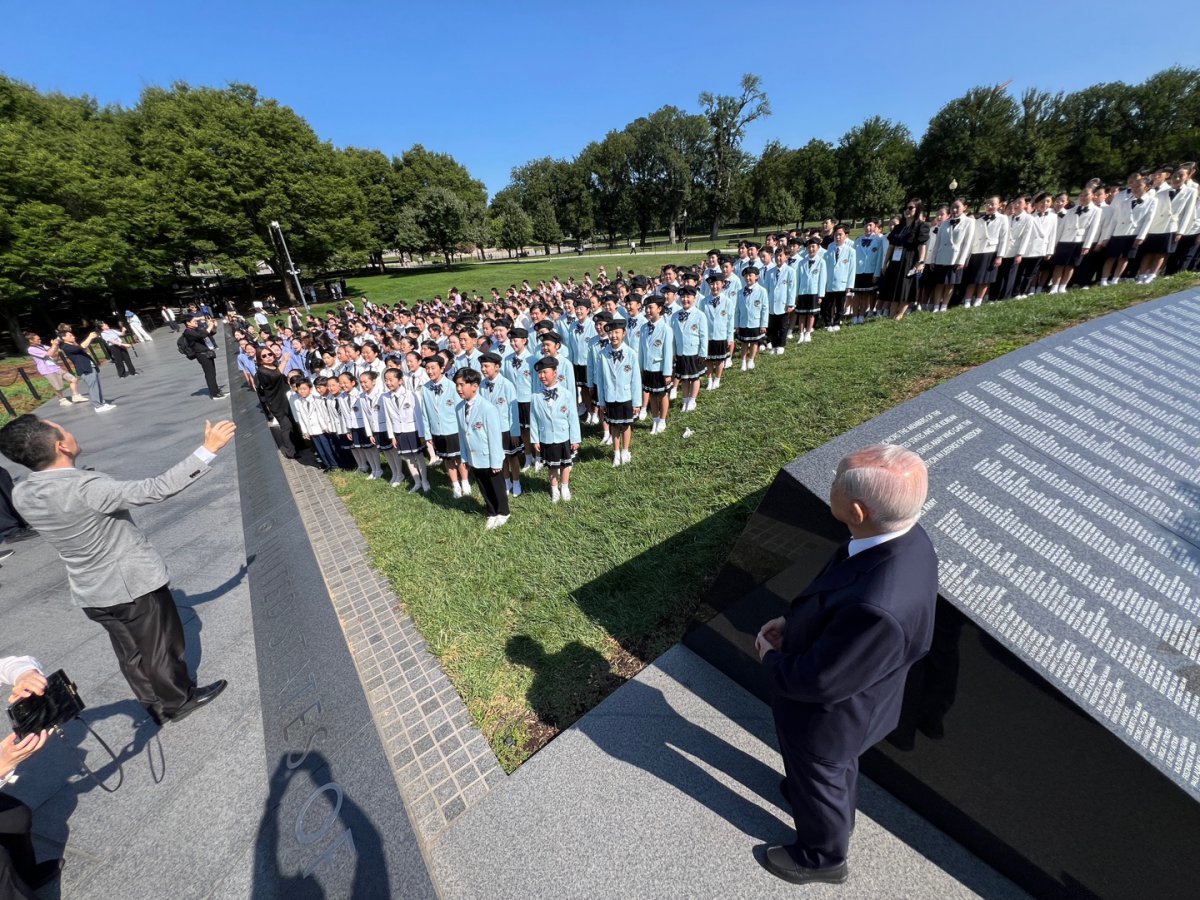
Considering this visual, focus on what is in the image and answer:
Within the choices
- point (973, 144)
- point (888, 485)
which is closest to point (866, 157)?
point (973, 144)

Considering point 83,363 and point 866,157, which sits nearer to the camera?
point 83,363

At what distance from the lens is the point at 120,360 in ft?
A: 67.5

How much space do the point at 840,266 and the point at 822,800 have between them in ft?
35.4

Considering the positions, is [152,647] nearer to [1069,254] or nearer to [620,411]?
[620,411]

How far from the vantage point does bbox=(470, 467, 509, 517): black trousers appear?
6.40 metres

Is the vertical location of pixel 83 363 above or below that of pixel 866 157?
below

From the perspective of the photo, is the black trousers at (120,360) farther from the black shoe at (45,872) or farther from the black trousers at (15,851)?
the black trousers at (15,851)

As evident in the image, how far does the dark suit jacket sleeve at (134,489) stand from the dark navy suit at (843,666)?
374 cm

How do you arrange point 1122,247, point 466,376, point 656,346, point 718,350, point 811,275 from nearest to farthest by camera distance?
point 466,376, point 656,346, point 1122,247, point 718,350, point 811,275

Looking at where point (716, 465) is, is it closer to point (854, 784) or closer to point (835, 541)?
point (835, 541)

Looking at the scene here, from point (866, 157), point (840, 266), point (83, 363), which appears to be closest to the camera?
point (840, 266)

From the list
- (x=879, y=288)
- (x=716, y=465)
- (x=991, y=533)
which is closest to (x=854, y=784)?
(x=991, y=533)

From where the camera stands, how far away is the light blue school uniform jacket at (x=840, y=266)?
33.9ft

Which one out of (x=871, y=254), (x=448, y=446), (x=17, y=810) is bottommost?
(x=448, y=446)
